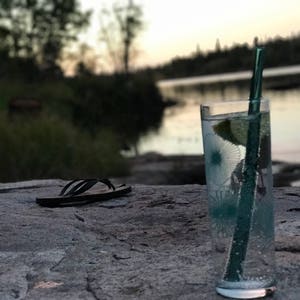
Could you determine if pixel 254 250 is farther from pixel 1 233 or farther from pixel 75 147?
pixel 75 147

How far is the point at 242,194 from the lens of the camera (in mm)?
2471

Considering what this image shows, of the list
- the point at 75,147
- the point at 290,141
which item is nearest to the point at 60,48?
the point at 290,141

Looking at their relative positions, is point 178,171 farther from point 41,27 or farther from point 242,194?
point 41,27

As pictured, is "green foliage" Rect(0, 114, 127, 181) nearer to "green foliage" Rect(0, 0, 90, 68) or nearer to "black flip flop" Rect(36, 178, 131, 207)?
"black flip flop" Rect(36, 178, 131, 207)

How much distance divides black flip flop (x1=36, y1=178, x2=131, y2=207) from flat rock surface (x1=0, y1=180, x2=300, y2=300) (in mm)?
54

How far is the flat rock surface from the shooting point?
2.65 m

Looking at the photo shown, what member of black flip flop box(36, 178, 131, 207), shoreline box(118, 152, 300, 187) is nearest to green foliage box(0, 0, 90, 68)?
shoreline box(118, 152, 300, 187)

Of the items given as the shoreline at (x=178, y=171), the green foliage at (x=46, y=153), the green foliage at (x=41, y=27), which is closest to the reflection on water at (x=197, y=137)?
the shoreline at (x=178, y=171)

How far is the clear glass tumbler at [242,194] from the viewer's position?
2.45 meters

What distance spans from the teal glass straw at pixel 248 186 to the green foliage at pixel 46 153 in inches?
419

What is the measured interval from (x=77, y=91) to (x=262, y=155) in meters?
38.2

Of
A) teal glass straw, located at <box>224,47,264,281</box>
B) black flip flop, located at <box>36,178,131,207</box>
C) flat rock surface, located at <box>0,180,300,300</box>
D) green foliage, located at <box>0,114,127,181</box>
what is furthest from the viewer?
green foliage, located at <box>0,114,127,181</box>

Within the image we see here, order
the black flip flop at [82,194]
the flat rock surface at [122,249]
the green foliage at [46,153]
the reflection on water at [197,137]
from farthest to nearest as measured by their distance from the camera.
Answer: the reflection on water at [197,137] < the green foliage at [46,153] < the black flip flop at [82,194] < the flat rock surface at [122,249]

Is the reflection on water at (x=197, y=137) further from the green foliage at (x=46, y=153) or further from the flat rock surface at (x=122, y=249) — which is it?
the flat rock surface at (x=122, y=249)
